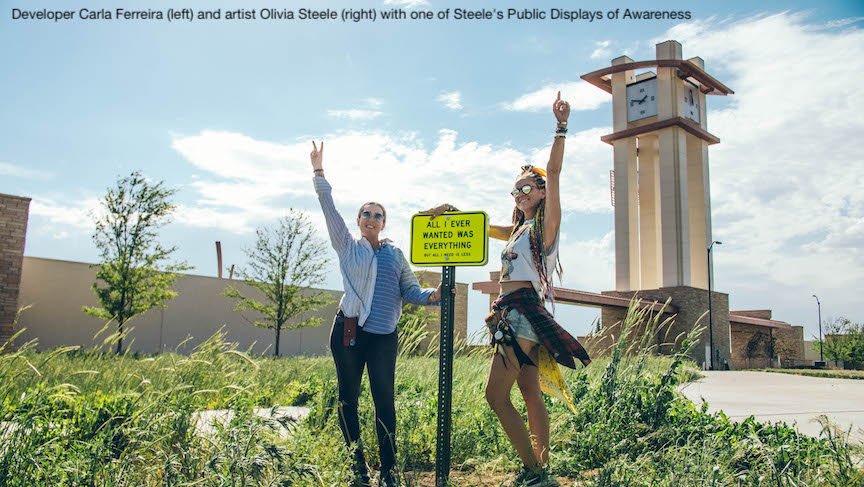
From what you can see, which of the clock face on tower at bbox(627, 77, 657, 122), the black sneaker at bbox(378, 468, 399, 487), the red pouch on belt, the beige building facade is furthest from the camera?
the clock face on tower at bbox(627, 77, 657, 122)

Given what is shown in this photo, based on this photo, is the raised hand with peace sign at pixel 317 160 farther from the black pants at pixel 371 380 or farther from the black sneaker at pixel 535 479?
the black sneaker at pixel 535 479

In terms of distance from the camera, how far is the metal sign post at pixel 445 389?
3.37 meters

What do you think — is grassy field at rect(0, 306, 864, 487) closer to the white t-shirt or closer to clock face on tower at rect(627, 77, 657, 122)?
the white t-shirt

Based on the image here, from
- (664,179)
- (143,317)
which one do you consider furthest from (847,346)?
(143,317)

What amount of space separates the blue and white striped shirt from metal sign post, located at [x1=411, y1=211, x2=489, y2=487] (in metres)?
0.43

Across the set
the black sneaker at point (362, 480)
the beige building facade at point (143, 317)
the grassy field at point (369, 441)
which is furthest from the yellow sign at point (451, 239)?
the beige building facade at point (143, 317)

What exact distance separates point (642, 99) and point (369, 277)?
3356cm

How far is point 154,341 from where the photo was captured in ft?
76.8

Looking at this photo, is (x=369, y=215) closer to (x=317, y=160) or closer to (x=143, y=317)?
(x=317, y=160)

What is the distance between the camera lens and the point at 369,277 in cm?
392

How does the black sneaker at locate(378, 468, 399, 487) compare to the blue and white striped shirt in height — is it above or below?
below

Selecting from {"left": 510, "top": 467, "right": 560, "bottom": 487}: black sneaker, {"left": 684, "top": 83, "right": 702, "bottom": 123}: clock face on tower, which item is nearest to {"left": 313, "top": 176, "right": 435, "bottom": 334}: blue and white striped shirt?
{"left": 510, "top": 467, "right": 560, "bottom": 487}: black sneaker

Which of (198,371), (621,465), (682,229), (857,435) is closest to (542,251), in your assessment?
(621,465)

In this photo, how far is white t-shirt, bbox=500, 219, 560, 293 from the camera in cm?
357
